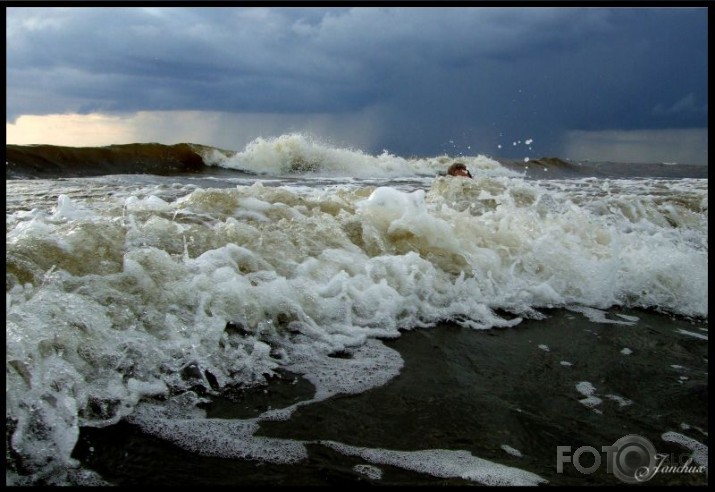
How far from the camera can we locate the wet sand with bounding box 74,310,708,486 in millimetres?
1937

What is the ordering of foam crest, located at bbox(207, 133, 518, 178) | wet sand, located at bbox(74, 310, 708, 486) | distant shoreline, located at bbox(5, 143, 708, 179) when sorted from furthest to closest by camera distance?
foam crest, located at bbox(207, 133, 518, 178) → distant shoreline, located at bbox(5, 143, 708, 179) → wet sand, located at bbox(74, 310, 708, 486)

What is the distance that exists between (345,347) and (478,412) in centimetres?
90

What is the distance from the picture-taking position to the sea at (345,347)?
202 centimetres

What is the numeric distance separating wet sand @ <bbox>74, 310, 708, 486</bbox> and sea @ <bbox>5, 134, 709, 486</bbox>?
1 centimetres

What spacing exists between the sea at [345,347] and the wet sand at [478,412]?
0.04 ft

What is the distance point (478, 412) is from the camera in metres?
2.39

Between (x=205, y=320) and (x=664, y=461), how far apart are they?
7.44ft

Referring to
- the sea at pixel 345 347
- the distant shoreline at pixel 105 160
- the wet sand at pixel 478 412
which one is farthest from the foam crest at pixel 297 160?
the wet sand at pixel 478 412

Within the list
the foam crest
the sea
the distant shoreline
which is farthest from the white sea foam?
the foam crest

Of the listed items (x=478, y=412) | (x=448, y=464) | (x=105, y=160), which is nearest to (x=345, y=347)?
(x=478, y=412)

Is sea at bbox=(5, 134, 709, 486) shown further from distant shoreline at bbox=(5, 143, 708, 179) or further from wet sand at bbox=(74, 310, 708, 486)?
distant shoreline at bbox=(5, 143, 708, 179)

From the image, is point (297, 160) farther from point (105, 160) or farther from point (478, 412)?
point (478, 412)

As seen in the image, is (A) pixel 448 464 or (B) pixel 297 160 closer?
(A) pixel 448 464

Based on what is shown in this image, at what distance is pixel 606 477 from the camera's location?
1.97 m
